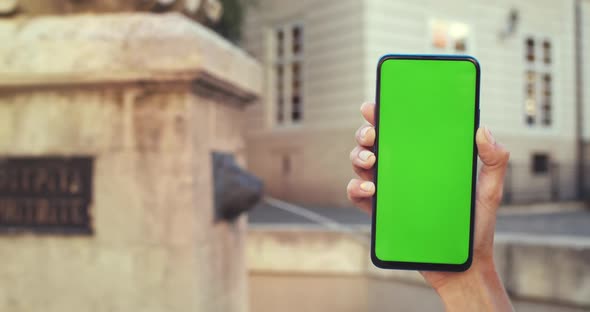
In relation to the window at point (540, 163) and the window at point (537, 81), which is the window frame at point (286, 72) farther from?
the window at point (540, 163)

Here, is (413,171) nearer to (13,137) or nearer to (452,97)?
(452,97)

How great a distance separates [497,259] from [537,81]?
1288 cm

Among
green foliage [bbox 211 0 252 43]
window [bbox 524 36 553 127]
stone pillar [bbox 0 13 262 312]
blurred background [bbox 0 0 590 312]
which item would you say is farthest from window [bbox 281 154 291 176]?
stone pillar [bbox 0 13 262 312]

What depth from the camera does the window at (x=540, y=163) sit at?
46.8ft

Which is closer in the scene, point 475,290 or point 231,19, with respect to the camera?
point 475,290

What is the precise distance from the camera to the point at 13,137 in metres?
2.24

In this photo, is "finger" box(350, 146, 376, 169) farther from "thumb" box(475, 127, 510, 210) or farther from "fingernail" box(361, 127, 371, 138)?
"thumb" box(475, 127, 510, 210)

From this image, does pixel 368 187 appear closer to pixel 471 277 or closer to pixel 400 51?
pixel 471 277

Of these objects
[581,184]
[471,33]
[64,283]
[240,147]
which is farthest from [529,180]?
[64,283]

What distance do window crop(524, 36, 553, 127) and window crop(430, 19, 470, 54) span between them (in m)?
2.68

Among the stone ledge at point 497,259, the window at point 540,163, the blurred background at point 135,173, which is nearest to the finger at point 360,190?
the blurred background at point 135,173

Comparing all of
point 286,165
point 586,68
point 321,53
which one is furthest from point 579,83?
point 286,165

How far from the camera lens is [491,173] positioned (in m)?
1.09

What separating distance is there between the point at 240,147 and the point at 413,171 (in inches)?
72.0
